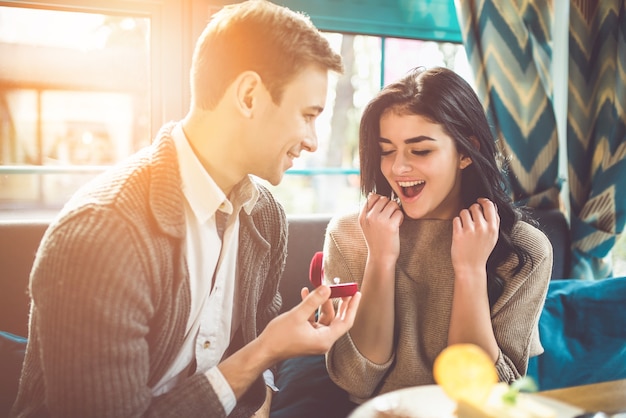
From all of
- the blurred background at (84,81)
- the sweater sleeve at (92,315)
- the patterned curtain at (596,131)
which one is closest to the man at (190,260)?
the sweater sleeve at (92,315)

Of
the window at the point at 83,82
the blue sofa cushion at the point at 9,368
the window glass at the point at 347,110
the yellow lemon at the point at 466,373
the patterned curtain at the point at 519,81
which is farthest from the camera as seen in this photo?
the window glass at the point at 347,110

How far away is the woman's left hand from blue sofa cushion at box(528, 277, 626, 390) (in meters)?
0.62

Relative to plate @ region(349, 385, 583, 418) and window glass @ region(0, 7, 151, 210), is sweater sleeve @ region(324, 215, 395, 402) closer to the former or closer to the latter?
plate @ region(349, 385, 583, 418)

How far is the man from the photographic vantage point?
100 centimetres

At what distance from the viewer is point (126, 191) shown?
3.57 feet

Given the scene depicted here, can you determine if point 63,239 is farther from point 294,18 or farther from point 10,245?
point 10,245

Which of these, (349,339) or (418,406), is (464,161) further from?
(418,406)

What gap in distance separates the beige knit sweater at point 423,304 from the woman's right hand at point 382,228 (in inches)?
3.8

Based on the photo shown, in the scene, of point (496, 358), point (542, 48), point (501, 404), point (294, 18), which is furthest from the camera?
point (542, 48)

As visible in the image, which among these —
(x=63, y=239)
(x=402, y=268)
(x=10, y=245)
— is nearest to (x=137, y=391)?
(x=63, y=239)

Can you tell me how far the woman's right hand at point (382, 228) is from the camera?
157 cm

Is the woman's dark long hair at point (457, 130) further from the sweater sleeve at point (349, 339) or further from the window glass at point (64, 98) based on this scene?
the window glass at point (64, 98)

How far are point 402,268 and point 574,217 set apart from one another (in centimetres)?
137

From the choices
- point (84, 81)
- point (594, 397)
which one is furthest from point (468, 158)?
point (84, 81)
